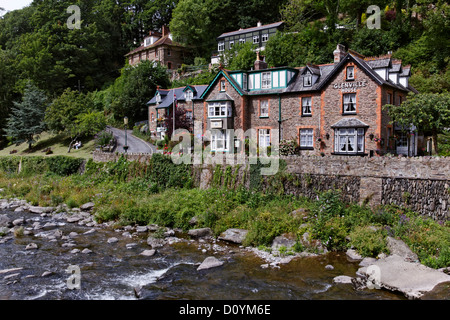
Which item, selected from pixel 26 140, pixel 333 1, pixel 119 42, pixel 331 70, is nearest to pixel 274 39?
pixel 333 1

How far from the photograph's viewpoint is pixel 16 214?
1048 inches

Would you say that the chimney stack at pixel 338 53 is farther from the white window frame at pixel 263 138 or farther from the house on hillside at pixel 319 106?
the white window frame at pixel 263 138

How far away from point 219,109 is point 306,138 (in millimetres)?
8386

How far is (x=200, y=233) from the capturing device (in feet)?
67.3

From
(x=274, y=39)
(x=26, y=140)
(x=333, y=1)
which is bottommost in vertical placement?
(x=26, y=140)

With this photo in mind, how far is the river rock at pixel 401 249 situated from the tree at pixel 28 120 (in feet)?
147

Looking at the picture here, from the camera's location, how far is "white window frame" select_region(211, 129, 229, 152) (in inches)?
1380

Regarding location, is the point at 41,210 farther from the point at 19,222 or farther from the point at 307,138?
the point at 307,138

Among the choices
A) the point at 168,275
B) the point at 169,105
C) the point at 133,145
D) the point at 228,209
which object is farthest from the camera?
Result: the point at 169,105

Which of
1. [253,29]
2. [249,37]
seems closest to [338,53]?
[253,29]

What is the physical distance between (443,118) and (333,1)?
3226 cm

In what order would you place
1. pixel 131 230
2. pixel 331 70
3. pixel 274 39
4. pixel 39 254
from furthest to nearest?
pixel 274 39 < pixel 331 70 < pixel 131 230 < pixel 39 254
